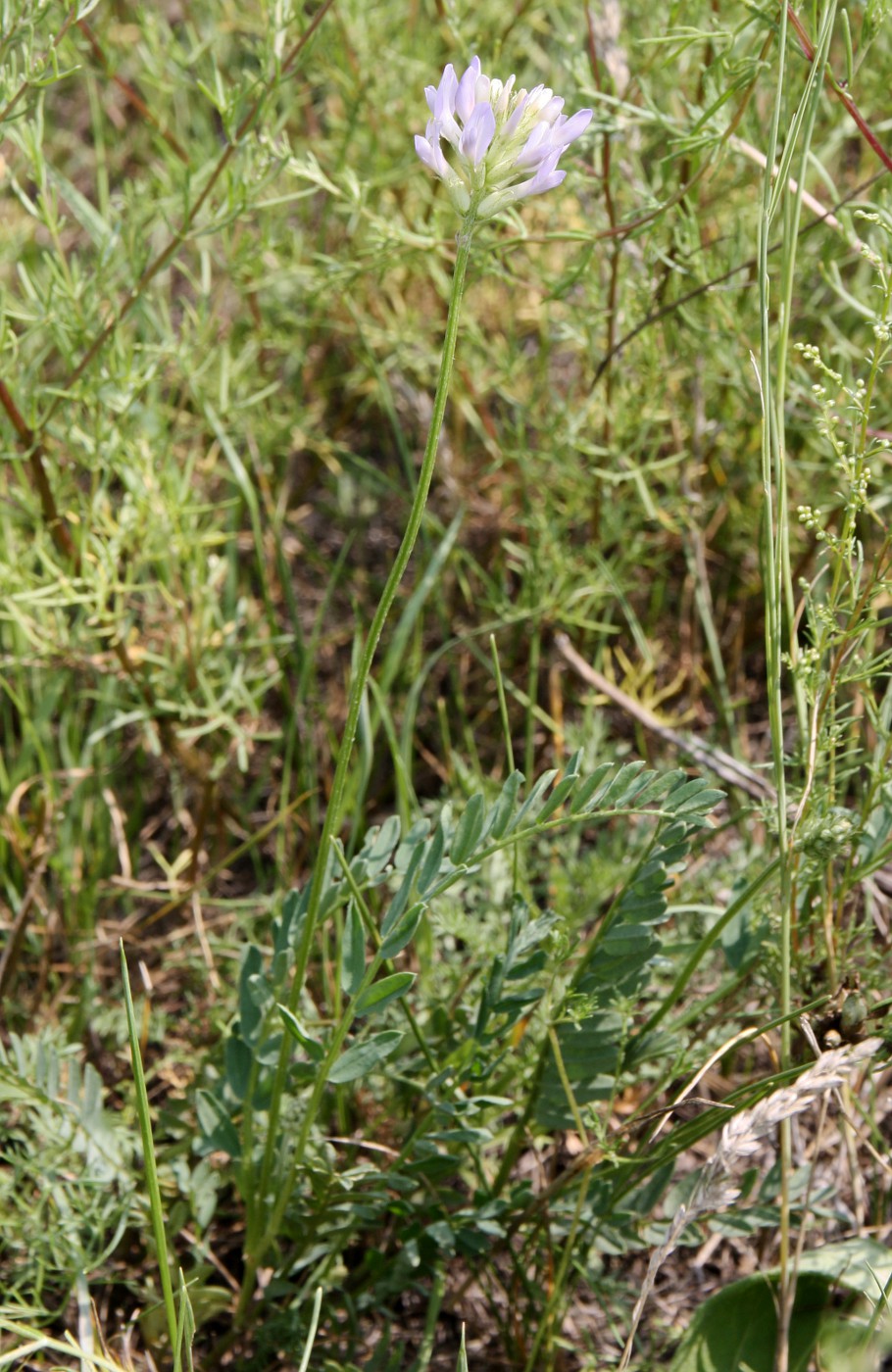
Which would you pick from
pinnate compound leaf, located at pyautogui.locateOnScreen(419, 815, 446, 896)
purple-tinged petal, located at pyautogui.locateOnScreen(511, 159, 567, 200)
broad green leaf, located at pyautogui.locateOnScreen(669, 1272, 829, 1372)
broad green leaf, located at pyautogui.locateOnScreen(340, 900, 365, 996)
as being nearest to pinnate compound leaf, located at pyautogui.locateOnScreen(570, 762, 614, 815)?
pinnate compound leaf, located at pyautogui.locateOnScreen(419, 815, 446, 896)

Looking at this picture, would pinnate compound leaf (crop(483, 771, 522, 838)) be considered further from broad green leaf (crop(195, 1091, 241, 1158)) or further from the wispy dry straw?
broad green leaf (crop(195, 1091, 241, 1158))

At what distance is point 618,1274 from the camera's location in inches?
66.8

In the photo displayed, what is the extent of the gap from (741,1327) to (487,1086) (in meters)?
0.41

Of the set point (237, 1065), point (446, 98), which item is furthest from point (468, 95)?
point (237, 1065)

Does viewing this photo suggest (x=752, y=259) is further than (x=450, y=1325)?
Yes

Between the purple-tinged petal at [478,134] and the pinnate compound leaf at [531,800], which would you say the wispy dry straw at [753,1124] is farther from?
the purple-tinged petal at [478,134]

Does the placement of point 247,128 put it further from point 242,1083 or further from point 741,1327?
point 741,1327

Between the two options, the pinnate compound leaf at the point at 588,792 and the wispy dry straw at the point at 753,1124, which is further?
the pinnate compound leaf at the point at 588,792

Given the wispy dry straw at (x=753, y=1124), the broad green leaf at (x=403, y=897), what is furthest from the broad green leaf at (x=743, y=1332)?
the broad green leaf at (x=403, y=897)

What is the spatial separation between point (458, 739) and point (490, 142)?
1.46 meters

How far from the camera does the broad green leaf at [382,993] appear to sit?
1212 millimetres

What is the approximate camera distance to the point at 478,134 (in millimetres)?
927

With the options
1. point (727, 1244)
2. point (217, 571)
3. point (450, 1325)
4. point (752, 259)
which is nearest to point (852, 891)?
point (727, 1244)

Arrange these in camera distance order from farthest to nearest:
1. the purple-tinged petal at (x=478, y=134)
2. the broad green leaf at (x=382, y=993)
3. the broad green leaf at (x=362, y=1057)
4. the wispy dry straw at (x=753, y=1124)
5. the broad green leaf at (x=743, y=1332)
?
the broad green leaf at (x=743, y=1332) < the broad green leaf at (x=362, y=1057) < the broad green leaf at (x=382, y=993) < the wispy dry straw at (x=753, y=1124) < the purple-tinged petal at (x=478, y=134)
